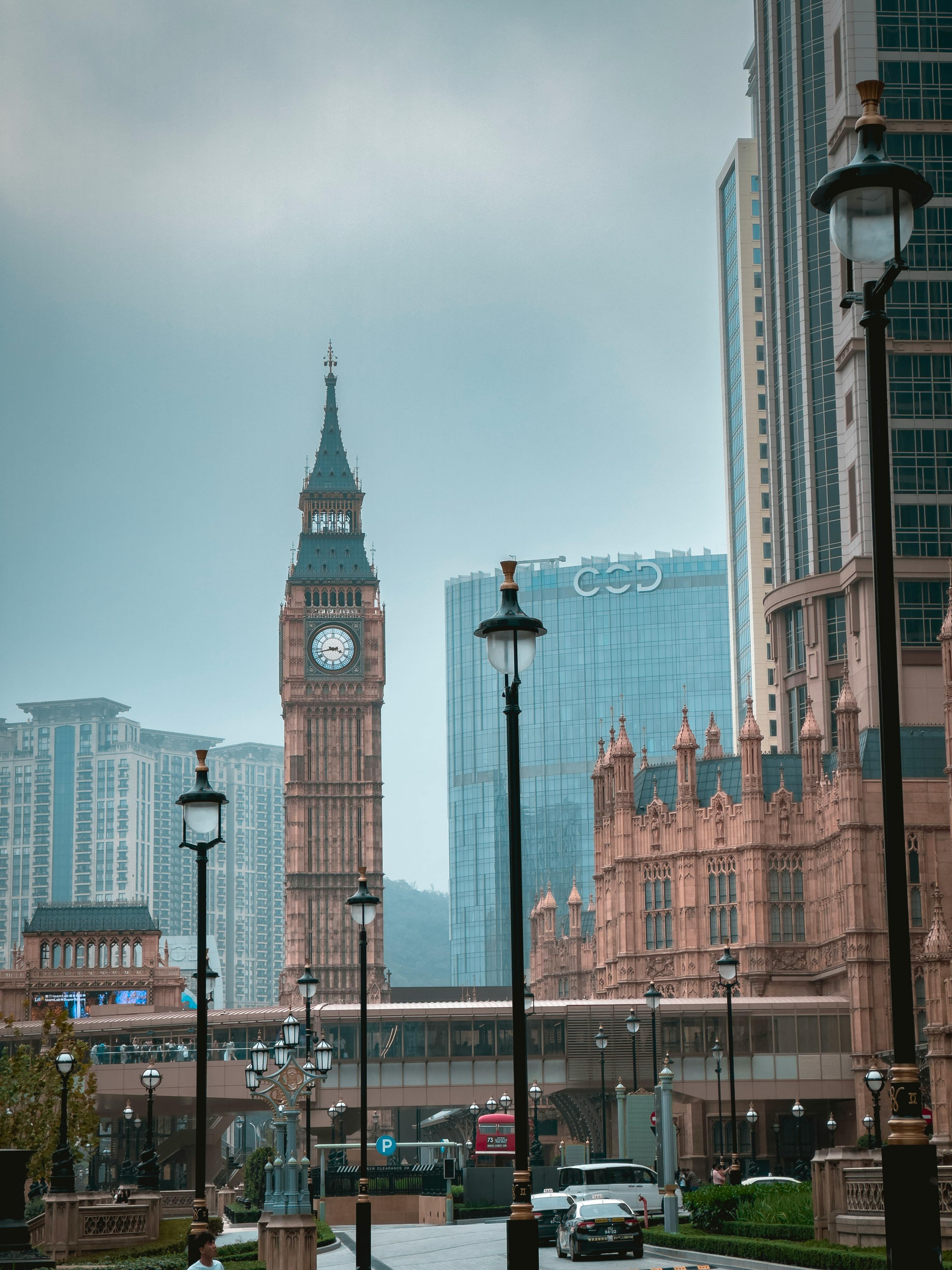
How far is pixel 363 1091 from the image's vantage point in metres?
34.8

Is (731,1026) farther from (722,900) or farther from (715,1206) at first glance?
(722,900)

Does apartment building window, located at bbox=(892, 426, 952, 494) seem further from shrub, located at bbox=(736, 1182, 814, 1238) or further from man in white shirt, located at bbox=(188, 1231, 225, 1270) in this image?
man in white shirt, located at bbox=(188, 1231, 225, 1270)

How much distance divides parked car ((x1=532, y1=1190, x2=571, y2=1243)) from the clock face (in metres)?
119

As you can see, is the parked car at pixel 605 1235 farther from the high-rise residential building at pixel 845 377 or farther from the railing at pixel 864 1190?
the high-rise residential building at pixel 845 377

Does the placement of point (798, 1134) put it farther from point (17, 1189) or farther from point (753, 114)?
point (753, 114)

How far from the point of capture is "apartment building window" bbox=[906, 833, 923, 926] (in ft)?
301

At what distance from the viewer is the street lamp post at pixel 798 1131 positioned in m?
68.8

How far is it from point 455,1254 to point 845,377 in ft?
257

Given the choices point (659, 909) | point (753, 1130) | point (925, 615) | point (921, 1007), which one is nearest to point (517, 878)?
point (753, 1130)

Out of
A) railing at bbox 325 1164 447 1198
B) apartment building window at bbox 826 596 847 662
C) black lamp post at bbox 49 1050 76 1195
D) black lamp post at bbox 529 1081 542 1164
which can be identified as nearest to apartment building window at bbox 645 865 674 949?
black lamp post at bbox 529 1081 542 1164

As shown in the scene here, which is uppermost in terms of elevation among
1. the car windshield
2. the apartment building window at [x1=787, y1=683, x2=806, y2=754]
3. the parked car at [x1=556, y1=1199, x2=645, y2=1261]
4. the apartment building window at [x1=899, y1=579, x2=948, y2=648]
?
the apartment building window at [x1=899, y1=579, x2=948, y2=648]

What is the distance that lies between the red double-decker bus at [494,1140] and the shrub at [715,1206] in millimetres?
31140

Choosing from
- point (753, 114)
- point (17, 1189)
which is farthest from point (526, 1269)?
point (753, 114)

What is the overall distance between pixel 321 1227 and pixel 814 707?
6386cm
